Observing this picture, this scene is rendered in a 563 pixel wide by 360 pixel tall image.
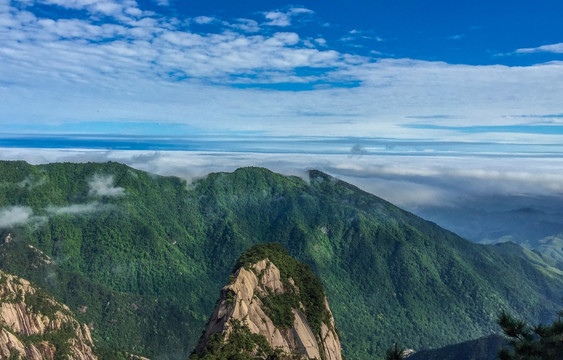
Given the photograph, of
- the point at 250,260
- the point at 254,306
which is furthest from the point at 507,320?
the point at 250,260

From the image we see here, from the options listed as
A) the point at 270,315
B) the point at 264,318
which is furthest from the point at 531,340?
the point at 270,315

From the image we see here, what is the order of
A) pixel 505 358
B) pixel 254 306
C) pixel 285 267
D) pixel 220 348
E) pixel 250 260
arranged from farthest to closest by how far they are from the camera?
pixel 285 267 → pixel 250 260 → pixel 254 306 → pixel 220 348 → pixel 505 358

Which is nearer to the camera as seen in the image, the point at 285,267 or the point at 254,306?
the point at 254,306

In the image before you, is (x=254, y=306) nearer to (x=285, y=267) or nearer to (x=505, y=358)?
(x=285, y=267)

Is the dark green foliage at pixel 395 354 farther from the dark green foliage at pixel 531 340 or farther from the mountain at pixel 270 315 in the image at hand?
the mountain at pixel 270 315

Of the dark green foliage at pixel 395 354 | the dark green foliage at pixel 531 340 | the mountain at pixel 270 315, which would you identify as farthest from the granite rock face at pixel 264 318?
the dark green foliage at pixel 531 340

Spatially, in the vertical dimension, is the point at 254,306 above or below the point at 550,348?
below
